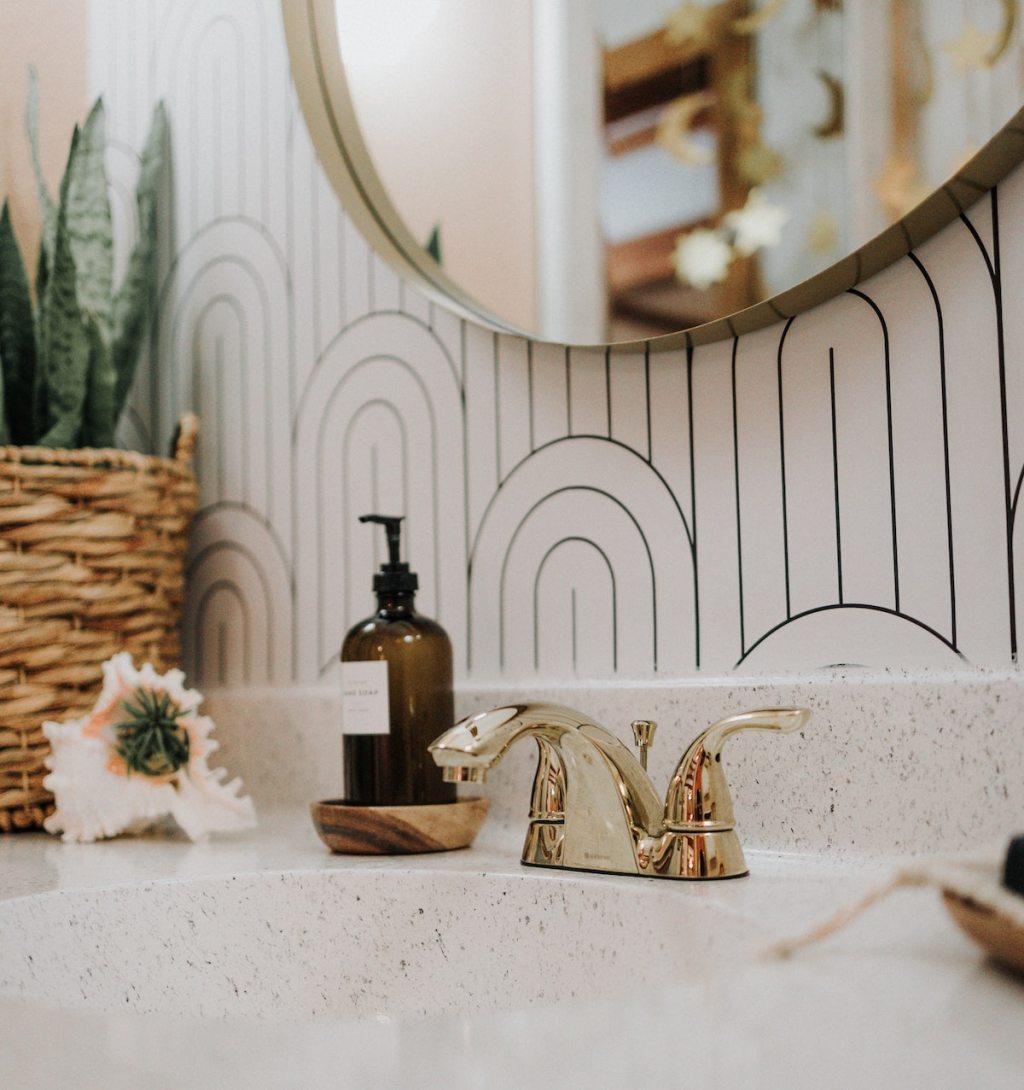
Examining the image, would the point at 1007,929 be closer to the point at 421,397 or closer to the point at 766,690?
the point at 766,690

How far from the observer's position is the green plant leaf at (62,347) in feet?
3.08

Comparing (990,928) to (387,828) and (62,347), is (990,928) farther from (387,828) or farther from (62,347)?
(62,347)

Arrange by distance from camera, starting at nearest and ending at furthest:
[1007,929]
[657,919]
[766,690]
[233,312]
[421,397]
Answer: [1007,929] → [657,919] → [766,690] → [421,397] → [233,312]

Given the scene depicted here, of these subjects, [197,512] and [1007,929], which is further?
[197,512]

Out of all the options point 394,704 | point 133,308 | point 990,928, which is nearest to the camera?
point 990,928

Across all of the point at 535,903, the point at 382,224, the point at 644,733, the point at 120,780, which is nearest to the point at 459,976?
the point at 535,903

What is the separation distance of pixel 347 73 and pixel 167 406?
1.31 feet

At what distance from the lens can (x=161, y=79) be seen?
3.96 ft

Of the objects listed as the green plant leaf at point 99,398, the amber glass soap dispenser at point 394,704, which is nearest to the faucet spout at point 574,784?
the amber glass soap dispenser at point 394,704

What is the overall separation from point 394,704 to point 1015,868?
0.46 meters

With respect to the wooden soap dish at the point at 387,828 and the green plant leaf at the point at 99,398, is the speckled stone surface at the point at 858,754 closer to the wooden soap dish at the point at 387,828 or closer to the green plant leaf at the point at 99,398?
the wooden soap dish at the point at 387,828

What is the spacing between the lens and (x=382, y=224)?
3.08 ft

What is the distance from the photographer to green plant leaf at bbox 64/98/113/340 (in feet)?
3.25

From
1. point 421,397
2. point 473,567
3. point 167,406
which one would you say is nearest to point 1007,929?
point 473,567
